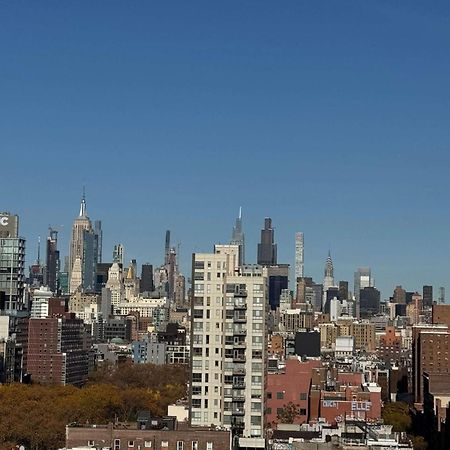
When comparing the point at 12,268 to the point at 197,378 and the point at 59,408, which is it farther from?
the point at 197,378

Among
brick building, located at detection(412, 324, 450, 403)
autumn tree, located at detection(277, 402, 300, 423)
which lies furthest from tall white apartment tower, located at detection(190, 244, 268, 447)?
brick building, located at detection(412, 324, 450, 403)

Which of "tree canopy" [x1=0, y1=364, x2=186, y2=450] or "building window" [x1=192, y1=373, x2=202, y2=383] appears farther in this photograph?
"tree canopy" [x1=0, y1=364, x2=186, y2=450]

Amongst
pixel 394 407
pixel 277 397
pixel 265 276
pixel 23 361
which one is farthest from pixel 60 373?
pixel 265 276

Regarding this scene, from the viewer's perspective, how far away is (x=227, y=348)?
272 ft

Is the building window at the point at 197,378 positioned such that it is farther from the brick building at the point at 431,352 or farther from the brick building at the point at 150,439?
the brick building at the point at 431,352

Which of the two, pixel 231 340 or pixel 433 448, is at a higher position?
pixel 231 340

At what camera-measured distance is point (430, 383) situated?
136 metres

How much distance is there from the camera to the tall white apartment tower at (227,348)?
8238 cm

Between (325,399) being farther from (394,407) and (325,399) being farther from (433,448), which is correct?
(394,407)

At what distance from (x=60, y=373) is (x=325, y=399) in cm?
7829

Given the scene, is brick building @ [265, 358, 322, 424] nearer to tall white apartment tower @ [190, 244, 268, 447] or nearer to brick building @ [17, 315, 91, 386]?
tall white apartment tower @ [190, 244, 268, 447]

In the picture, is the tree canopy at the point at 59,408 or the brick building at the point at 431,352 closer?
the tree canopy at the point at 59,408

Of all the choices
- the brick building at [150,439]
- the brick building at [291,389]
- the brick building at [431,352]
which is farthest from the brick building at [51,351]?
the brick building at [150,439]

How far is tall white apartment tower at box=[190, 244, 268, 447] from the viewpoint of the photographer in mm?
82375
